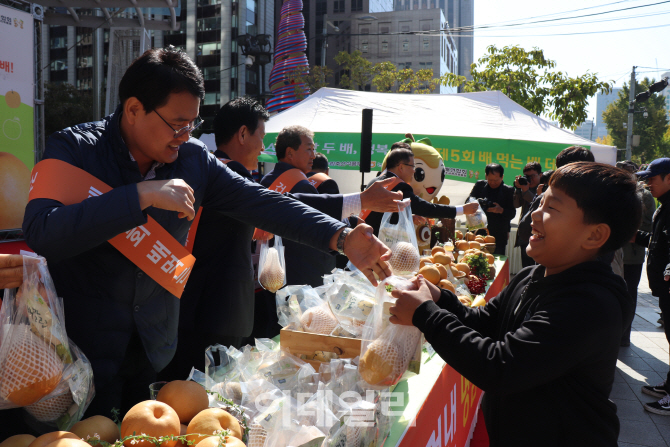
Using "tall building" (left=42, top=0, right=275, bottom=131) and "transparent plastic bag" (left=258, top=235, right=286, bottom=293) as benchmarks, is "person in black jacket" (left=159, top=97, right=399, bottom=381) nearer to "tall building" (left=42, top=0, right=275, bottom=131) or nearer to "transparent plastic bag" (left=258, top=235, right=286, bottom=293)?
"transparent plastic bag" (left=258, top=235, right=286, bottom=293)

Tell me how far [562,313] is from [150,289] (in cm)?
131

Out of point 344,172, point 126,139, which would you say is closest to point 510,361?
point 126,139

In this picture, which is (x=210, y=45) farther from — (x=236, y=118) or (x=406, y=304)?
(x=406, y=304)

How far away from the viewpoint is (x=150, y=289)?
1675 mm

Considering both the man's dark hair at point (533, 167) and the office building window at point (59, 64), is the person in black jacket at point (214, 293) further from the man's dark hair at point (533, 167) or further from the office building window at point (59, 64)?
the office building window at point (59, 64)

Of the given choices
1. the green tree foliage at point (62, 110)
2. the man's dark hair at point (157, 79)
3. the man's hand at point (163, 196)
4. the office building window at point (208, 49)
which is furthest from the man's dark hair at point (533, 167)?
the office building window at point (208, 49)

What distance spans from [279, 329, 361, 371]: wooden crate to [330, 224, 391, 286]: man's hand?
0.29 meters

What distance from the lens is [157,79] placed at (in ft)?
5.16

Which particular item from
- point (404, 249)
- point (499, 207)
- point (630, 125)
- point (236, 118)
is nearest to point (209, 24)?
point (630, 125)

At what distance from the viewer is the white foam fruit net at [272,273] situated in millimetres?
3448

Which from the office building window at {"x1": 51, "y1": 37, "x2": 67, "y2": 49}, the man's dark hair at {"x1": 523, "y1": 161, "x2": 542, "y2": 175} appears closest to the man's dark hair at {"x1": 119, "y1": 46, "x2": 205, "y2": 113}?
the man's dark hair at {"x1": 523, "y1": 161, "x2": 542, "y2": 175}

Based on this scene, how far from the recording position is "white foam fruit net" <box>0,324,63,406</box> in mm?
1178

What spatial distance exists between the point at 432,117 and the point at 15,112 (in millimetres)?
6228

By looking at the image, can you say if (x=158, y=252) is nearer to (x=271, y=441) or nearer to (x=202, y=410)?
(x=202, y=410)
